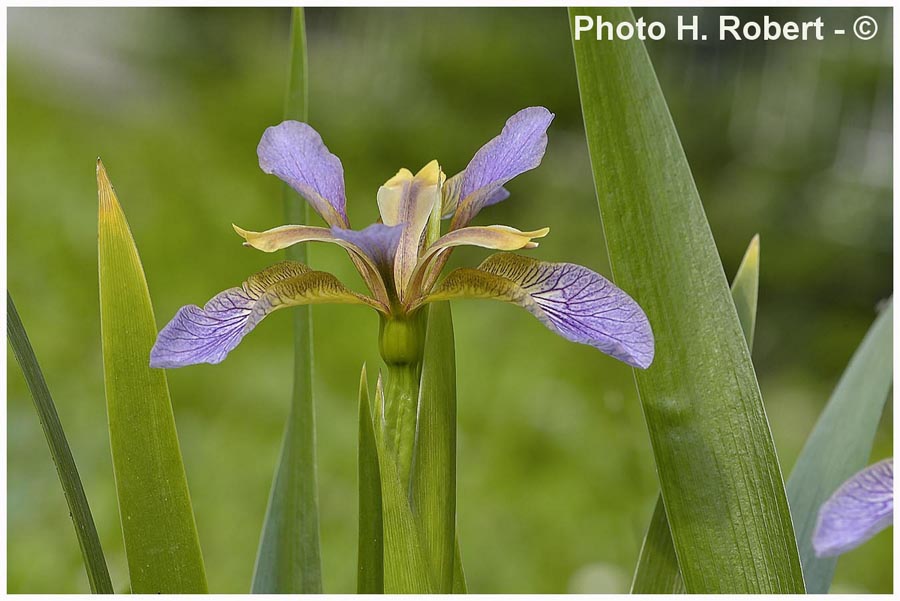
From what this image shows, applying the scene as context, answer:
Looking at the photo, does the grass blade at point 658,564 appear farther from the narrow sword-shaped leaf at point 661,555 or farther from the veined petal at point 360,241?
the veined petal at point 360,241

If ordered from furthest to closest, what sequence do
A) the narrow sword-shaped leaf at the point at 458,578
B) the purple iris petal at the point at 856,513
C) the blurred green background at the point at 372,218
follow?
the blurred green background at the point at 372,218, the narrow sword-shaped leaf at the point at 458,578, the purple iris petal at the point at 856,513

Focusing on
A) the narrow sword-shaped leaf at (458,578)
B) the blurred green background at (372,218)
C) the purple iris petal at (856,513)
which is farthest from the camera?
the blurred green background at (372,218)

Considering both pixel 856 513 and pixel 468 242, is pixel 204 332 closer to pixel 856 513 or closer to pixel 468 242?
pixel 468 242

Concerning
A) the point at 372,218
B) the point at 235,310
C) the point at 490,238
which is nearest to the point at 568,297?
the point at 490,238

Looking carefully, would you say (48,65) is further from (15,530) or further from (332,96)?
(15,530)

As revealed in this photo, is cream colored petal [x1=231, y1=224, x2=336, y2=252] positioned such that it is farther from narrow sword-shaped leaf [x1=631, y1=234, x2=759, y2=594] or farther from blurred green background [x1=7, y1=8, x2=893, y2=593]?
blurred green background [x1=7, y1=8, x2=893, y2=593]

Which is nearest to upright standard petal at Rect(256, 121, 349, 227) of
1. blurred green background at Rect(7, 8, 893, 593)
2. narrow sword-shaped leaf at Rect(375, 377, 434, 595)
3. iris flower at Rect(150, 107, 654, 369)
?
iris flower at Rect(150, 107, 654, 369)

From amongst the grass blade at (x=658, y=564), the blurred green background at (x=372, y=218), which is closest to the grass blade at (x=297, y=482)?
the grass blade at (x=658, y=564)
